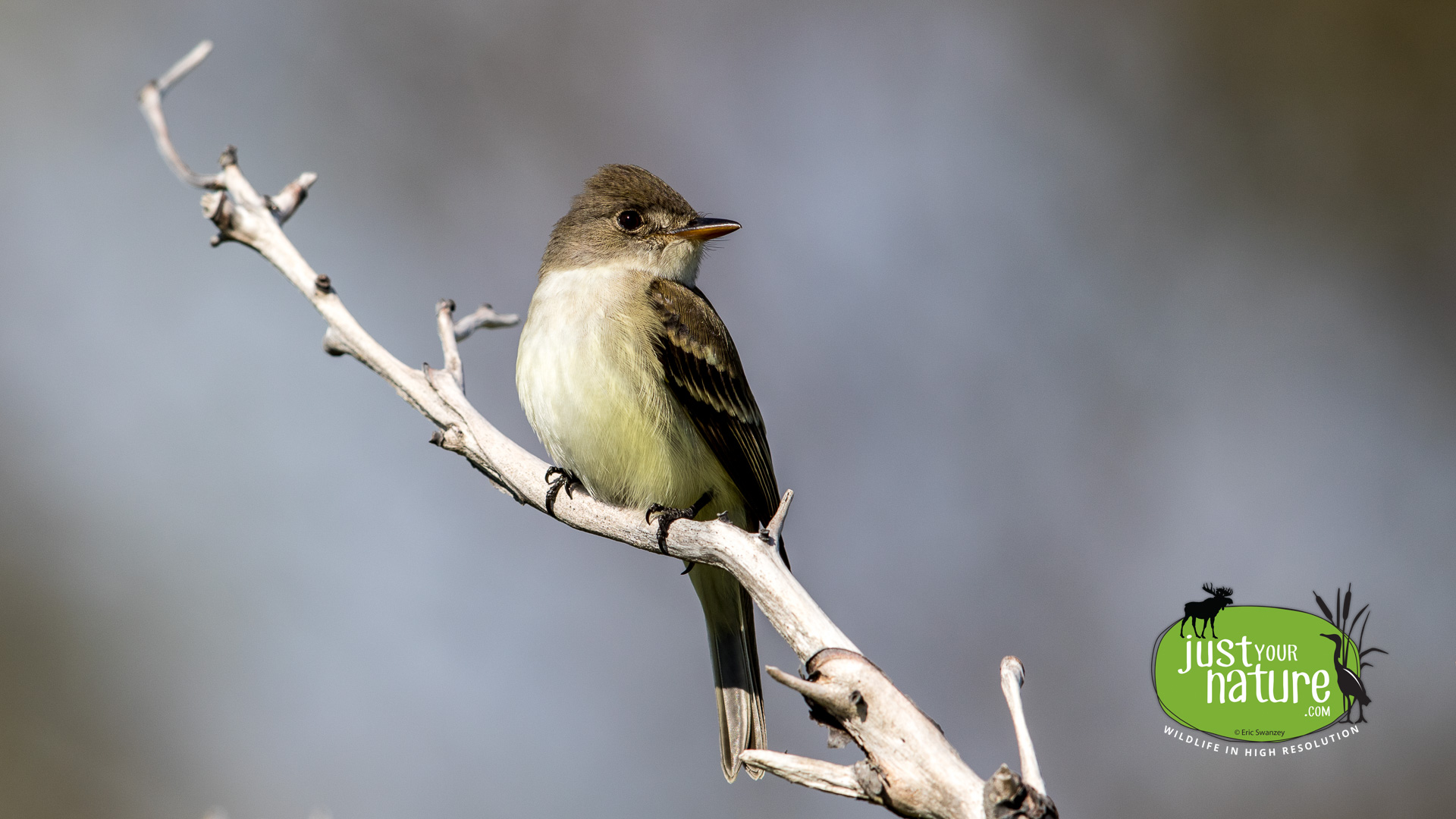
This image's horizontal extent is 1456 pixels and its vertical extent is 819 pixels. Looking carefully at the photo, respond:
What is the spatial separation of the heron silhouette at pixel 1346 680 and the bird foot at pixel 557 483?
3.47 m

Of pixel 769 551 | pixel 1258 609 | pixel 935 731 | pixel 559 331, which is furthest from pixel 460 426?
pixel 1258 609

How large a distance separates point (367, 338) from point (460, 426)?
1.29 ft

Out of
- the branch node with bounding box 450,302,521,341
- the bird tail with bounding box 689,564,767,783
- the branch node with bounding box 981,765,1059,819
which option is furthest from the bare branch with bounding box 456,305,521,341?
the branch node with bounding box 981,765,1059,819

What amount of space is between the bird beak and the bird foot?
1.19 meters

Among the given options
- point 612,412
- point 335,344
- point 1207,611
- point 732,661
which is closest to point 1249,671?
point 1207,611

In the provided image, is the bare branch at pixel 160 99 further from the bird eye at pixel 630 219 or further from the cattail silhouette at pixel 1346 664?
the cattail silhouette at pixel 1346 664

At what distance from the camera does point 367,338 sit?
3225 millimetres

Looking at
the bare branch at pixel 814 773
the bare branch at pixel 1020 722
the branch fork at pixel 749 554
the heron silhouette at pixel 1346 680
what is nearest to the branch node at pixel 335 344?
the branch fork at pixel 749 554

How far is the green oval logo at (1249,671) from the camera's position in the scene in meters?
4.30

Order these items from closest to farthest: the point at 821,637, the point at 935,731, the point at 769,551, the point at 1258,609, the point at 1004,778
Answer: the point at 1004,778, the point at 935,731, the point at 821,637, the point at 769,551, the point at 1258,609

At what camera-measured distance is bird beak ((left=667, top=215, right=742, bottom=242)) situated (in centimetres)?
428

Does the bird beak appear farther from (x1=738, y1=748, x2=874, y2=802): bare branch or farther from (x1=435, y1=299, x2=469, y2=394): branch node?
(x1=738, y1=748, x2=874, y2=802): bare branch

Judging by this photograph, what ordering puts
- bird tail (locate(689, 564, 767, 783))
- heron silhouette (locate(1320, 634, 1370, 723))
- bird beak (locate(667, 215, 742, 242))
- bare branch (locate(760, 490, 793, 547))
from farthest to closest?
1. heron silhouette (locate(1320, 634, 1370, 723))
2. bird beak (locate(667, 215, 742, 242))
3. bird tail (locate(689, 564, 767, 783))
4. bare branch (locate(760, 490, 793, 547))

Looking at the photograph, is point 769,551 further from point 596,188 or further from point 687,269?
point 596,188
